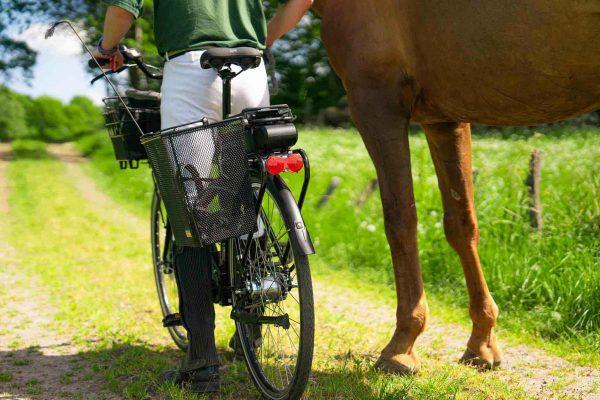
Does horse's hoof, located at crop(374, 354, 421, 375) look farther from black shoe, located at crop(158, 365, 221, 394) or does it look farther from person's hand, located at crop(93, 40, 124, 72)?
person's hand, located at crop(93, 40, 124, 72)

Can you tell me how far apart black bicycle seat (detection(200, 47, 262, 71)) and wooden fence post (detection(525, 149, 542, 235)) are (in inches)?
135

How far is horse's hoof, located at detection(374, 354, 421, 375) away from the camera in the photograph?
11.5 ft

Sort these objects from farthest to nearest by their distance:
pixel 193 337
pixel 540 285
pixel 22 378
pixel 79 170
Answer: pixel 79 170 < pixel 540 285 < pixel 22 378 < pixel 193 337

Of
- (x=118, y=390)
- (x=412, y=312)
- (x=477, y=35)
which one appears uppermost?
(x=477, y=35)

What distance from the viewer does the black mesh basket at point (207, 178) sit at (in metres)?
2.91

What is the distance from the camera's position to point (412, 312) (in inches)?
137

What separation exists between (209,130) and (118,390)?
4.73 feet

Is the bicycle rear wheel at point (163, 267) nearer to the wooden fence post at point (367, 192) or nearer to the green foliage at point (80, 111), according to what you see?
the wooden fence post at point (367, 192)

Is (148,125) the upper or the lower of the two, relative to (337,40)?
lower

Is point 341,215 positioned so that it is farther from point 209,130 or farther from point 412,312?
point 209,130

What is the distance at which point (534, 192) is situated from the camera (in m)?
5.89

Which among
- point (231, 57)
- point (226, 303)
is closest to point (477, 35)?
point (231, 57)

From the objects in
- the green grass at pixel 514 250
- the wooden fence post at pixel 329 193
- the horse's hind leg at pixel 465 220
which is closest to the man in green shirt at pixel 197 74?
the horse's hind leg at pixel 465 220

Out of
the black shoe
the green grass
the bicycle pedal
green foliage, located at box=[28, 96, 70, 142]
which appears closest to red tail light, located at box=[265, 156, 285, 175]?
the black shoe
